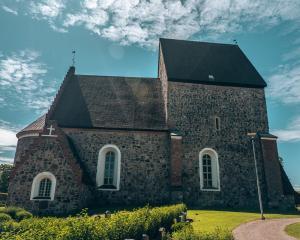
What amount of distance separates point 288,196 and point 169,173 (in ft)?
31.6

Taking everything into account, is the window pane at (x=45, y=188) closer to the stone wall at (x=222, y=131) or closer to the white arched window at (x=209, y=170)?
the stone wall at (x=222, y=131)

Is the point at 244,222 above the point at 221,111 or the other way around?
the other way around

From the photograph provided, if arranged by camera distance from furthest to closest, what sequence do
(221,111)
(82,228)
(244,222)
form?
(221,111)
(244,222)
(82,228)

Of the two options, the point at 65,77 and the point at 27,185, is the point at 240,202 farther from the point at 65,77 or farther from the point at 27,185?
the point at 65,77

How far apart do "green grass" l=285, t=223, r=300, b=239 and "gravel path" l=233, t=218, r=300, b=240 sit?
9.2 inches

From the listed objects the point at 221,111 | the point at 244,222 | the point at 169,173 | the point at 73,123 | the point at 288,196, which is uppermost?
the point at 221,111

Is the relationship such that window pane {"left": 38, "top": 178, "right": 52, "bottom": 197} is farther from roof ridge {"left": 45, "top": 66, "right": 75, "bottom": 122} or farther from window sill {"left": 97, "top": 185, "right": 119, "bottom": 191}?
roof ridge {"left": 45, "top": 66, "right": 75, "bottom": 122}

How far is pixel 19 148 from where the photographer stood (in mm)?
21656

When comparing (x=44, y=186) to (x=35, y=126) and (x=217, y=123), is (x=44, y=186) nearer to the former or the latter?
(x=35, y=126)

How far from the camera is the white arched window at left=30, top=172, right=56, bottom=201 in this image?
1690cm

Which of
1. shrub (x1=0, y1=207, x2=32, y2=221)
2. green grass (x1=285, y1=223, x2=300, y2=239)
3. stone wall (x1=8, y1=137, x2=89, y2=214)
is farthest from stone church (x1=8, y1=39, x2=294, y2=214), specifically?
green grass (x1=285, y1=223, x2=300, y2=239)

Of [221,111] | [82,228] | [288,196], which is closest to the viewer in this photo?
[82,228]

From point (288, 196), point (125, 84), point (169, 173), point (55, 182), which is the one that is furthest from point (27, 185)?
point (288, 196)

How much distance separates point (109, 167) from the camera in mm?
20828
